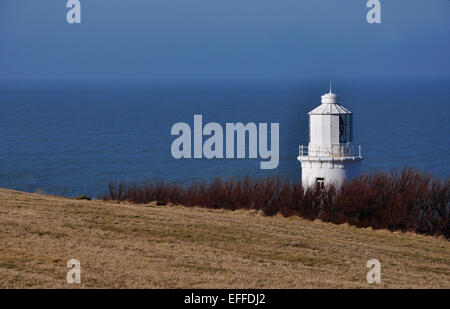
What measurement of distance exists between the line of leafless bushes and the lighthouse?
0.71 meters

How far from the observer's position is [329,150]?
108 ft

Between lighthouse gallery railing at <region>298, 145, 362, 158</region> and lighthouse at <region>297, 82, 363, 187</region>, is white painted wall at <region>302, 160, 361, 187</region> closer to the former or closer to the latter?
lighthouse at <region>297, 82, 363, 187</region>

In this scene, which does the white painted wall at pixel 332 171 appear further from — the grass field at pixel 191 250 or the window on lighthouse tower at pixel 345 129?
the grass field at pixel 191 250

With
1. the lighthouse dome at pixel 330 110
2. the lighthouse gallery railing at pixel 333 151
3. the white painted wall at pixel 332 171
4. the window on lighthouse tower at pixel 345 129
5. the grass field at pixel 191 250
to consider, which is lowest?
the grass field at pixel 191 250

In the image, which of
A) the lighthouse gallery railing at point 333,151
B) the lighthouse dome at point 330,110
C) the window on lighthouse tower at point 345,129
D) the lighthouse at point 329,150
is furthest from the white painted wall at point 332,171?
the lighthouse dome at point 330,110

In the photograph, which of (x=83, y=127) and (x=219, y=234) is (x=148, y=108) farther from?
(x=219, y=234)

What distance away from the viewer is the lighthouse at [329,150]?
32625 millimetres

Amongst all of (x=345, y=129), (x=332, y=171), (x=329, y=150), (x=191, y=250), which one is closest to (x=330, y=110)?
(x=345, y=129)

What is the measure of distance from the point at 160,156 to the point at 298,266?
62451mm

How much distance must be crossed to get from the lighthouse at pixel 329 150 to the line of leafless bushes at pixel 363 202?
0.71m

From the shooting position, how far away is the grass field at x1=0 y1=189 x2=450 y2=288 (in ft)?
53.5

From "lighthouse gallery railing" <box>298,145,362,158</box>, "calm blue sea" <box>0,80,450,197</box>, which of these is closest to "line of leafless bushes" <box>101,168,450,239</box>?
"lighthouse gallery railing" <box>298,145,362,158</box>

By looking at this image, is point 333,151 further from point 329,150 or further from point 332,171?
point 332,171
